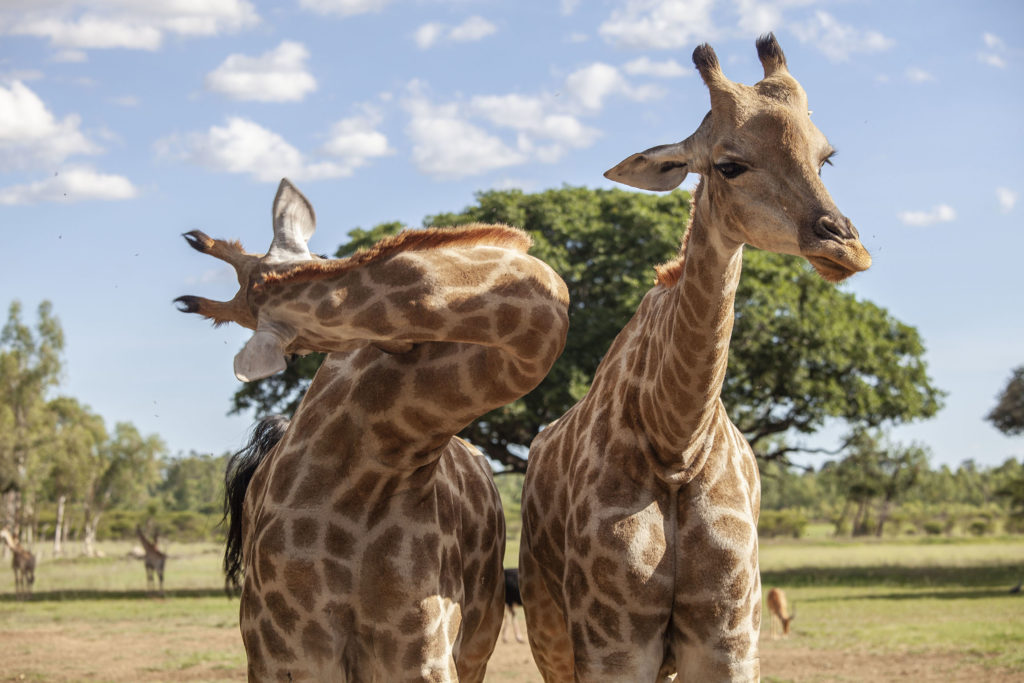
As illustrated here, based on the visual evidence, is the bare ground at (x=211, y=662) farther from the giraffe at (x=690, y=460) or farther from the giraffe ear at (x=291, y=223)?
the giraffe ear at (x=291, y=223)

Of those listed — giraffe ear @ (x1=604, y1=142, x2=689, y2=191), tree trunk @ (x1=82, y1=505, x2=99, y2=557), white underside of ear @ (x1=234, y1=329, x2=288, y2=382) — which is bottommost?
tree trunk @ (x1=82, y1=505, x2=99, y2=557)

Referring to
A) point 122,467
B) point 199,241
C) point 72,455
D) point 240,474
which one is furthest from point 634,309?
point 122,467

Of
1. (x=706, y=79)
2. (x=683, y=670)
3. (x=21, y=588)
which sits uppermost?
(x=706, y=79)

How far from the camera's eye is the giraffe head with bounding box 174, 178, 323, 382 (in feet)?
11.1

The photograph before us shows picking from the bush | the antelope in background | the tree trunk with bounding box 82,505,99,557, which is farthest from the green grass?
the tree trunk with bounding box 82,505,99,557

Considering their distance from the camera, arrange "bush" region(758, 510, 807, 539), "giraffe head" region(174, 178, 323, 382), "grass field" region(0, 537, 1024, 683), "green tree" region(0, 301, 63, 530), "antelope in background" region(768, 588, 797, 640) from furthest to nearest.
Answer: "bush" region(758, 510, 807, 539) < "green tree" region(0, 301, 63, 530) < "antelope in background" region(768, 588, 797, 640) < "grass field" region(0, 537, 1024, 683) < "giraffe head" region(174, 178, 323, 382)

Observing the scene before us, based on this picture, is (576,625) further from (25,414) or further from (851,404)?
(25,414)

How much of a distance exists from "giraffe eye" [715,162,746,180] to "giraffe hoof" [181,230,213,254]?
6.57 ft

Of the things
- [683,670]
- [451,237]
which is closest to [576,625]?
[683,670]

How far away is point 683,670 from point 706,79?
2546mm

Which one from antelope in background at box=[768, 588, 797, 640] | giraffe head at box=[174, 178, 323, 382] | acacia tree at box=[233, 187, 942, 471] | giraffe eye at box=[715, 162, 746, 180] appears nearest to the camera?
giraffe head at box=[174, 178, 323, 382]

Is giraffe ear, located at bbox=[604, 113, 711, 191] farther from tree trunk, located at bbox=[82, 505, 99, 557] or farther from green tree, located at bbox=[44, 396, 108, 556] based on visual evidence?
tree trunk, located at bbox=[82, 505, 99, 557]

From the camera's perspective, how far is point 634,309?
1977 centimetres

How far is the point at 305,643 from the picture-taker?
4039 millimetres
